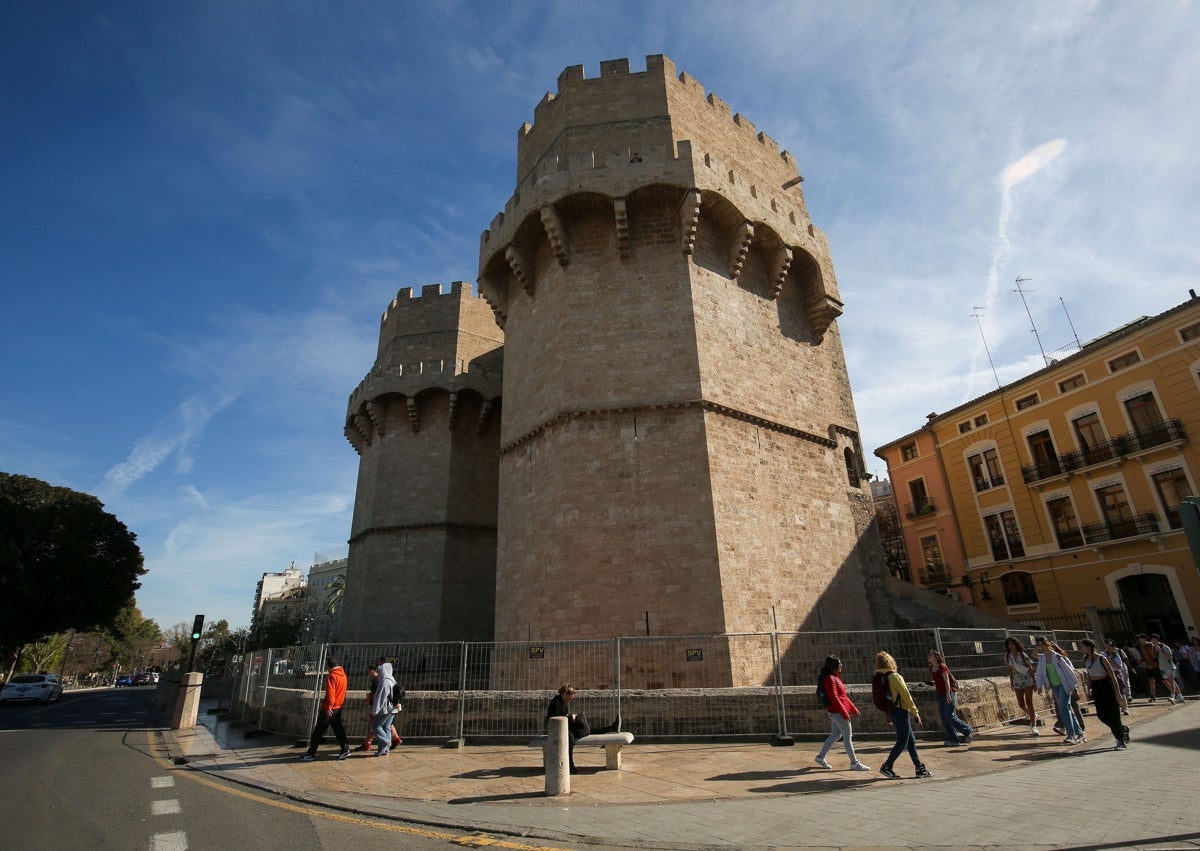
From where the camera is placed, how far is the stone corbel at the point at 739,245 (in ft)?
49.7

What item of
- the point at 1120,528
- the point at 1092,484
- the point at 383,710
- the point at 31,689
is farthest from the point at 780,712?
the point at 31,689

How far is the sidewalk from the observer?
4.60m

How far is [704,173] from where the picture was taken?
14.5 m

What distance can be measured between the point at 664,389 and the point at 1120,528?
1761 centimetres

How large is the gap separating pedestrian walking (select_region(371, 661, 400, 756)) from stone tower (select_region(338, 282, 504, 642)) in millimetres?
10931

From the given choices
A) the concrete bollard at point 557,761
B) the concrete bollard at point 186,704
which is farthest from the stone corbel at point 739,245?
the concrete bollard at point 186,704

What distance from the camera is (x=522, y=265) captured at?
1588cm

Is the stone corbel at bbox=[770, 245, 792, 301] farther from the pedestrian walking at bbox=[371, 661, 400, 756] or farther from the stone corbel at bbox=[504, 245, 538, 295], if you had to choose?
the pedestrian walking at bbox=[371, 661, 400, 756]

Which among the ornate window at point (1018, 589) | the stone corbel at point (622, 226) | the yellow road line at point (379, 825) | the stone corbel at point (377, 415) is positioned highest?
the stone corbel at point (622, 226)

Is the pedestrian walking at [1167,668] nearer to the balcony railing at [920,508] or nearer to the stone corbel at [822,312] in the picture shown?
the stone corbel at [822,312]

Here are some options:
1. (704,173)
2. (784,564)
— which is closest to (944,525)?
(784,564)

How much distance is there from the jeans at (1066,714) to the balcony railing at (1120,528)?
624 inches

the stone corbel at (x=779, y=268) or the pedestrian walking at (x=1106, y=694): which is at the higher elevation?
the stone corbel at (x=779, y=268)

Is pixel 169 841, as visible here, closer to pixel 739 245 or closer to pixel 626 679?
pixel 626 679
